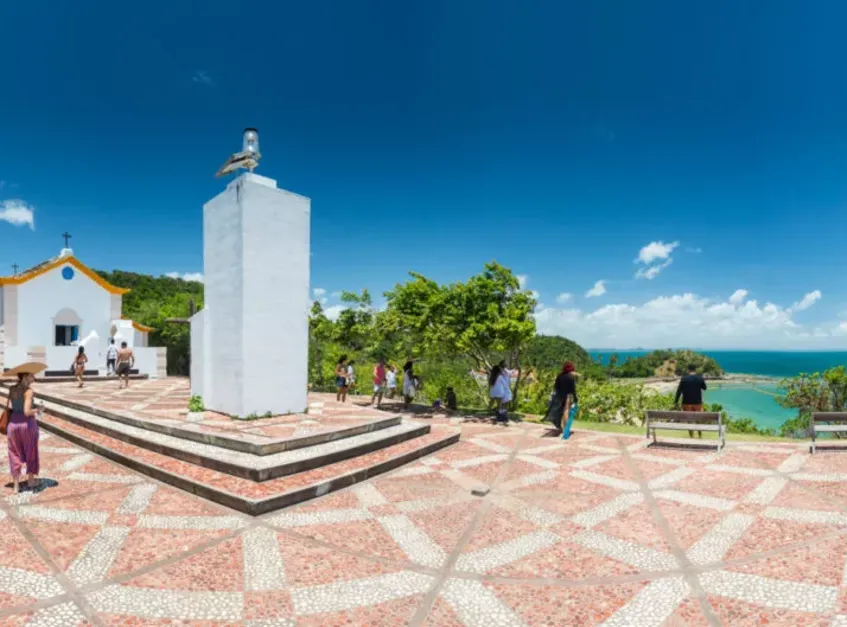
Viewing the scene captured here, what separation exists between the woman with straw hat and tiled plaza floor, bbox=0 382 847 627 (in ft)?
1.25

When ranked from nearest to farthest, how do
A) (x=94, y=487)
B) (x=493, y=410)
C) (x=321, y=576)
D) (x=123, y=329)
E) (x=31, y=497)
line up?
(x=321, y=576)
(x=31, y=497)
(x=94, y=487)
(x=493, y=410)
(x=123, y=329)

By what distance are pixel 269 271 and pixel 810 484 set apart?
9824mm

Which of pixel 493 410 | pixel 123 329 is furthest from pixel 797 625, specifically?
pixel 123 329

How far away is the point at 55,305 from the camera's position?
2148 centimetres

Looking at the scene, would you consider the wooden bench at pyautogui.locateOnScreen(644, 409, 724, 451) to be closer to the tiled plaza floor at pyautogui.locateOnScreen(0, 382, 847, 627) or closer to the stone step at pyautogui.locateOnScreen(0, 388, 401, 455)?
the tiled plaza floor at pyautogui.locateOnScreen(0, 382, 847, 627)

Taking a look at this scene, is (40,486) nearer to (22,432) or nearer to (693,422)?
(22,432)

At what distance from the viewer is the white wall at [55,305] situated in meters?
20.5

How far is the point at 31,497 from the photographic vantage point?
225 inches

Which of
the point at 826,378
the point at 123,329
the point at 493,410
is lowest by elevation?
the point at 493,410

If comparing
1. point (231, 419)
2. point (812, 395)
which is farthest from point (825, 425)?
point (231, 419)

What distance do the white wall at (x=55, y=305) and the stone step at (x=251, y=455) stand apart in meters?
14.8

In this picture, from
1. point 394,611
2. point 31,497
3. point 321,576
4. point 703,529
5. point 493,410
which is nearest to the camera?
point 394,611

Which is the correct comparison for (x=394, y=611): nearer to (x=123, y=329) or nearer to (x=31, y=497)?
(x=31, y=497)

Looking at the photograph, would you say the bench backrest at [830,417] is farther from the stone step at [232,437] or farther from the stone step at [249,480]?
the stone step at [232,437]
